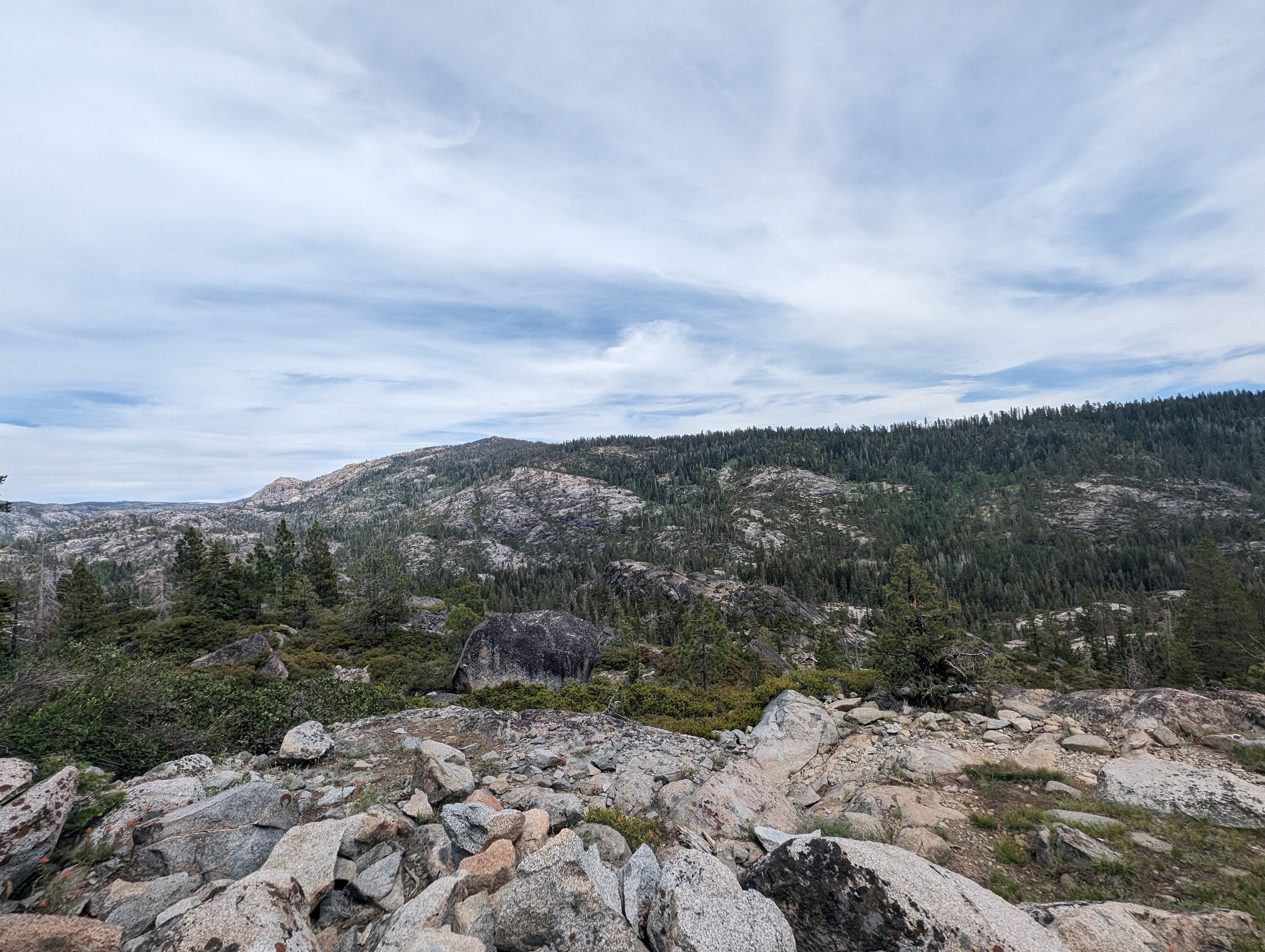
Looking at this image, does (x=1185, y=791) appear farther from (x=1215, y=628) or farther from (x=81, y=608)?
(x=81, y=608)

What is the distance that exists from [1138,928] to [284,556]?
69.2 m

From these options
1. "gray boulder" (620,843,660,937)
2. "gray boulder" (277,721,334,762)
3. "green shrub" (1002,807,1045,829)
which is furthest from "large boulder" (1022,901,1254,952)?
"gray boulder" (277,721,334,762)

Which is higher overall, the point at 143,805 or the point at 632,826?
the point at 143,805

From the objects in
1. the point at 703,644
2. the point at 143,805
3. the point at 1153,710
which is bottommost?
the point at 703,644

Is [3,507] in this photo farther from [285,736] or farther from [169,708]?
[285,736]

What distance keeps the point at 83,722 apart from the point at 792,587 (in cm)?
14520

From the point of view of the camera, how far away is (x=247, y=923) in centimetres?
538

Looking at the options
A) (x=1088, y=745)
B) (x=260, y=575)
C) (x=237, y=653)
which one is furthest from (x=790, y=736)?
(x=260, y=575)

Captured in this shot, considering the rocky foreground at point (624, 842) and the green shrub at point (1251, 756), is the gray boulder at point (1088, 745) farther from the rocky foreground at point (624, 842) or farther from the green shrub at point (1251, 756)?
the green shrub at point (1251, 756)

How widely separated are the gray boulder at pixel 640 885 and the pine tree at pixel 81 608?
153 feet

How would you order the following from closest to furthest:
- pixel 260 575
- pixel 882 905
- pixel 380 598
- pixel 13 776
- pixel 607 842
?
pixel 882 905, pixel 13 776, pixel 607 842, pixel 380 598, pixel 260 575

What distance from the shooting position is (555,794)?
1021 cm

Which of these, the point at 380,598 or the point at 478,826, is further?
the point at 380,598

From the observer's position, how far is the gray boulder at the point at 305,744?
43.0 feet
